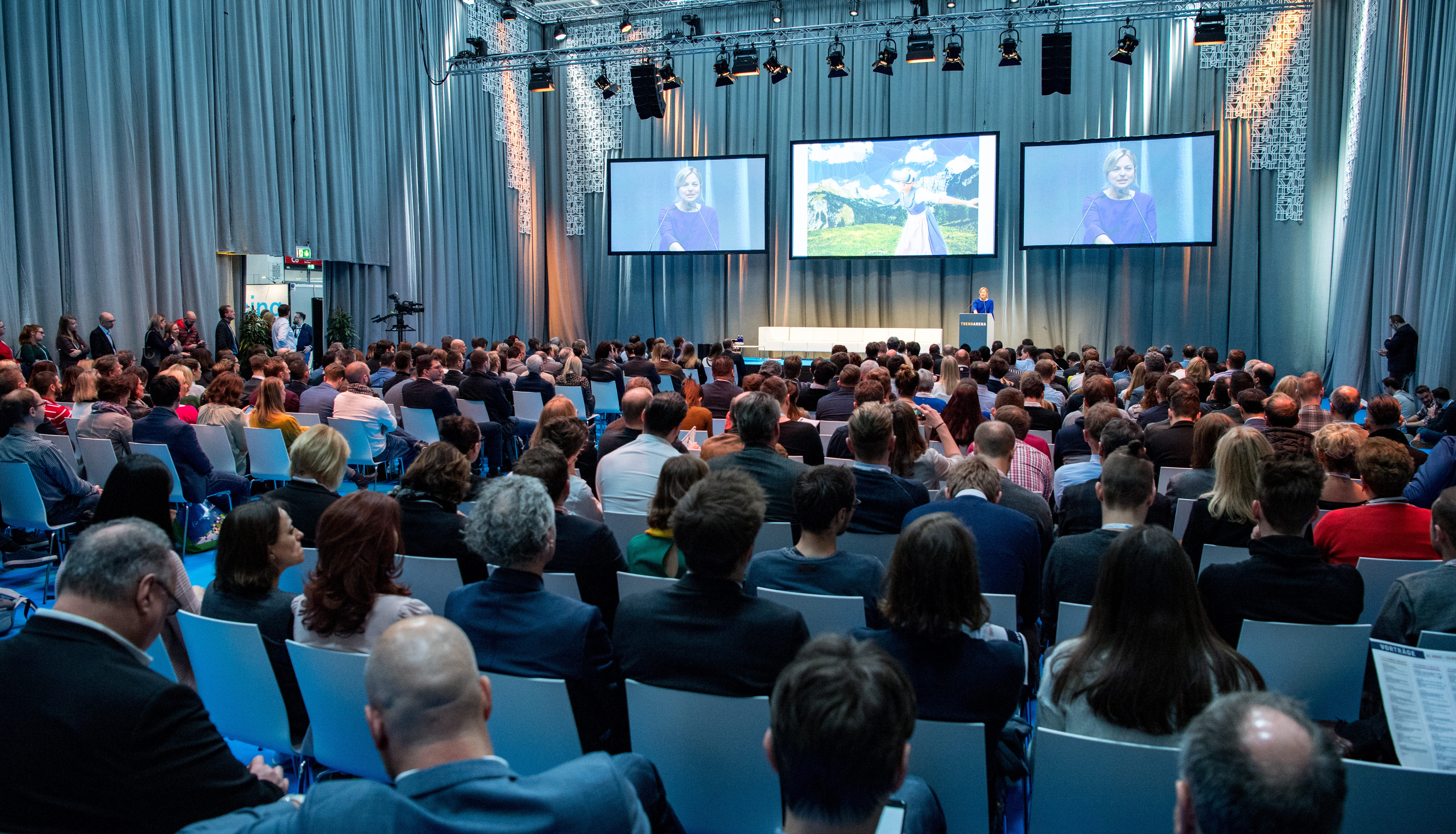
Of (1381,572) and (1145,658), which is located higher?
(1145,658)

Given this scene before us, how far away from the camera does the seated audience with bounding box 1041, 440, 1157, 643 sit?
2.91 metres

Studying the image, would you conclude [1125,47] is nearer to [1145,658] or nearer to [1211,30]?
[1211,30]

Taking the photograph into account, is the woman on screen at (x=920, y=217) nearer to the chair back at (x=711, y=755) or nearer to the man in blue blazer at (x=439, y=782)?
the chair back at (x=711, y=755)

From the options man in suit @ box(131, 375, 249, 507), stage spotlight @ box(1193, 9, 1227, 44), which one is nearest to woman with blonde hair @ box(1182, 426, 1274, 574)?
man in suit @ box(131, 375, 249, 507)

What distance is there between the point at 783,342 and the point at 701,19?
19.9 feet

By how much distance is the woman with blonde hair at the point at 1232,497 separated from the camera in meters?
3.38

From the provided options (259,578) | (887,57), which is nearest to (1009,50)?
(887,57)

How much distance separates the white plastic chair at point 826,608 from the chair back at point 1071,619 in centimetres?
61

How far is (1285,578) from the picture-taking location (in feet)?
8.69

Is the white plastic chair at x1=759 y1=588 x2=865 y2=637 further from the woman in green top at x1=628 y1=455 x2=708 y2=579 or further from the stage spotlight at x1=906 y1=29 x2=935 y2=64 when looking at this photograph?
the stage spotlight at x1=906 y1=29 x2=935 y2=64

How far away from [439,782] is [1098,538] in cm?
223

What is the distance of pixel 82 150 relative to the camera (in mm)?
9734

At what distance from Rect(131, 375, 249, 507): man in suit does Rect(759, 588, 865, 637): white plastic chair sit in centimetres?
388

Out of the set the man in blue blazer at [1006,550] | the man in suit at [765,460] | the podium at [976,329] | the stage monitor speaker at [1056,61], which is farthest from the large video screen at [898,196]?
the man in blue blazer at [1006,550]
